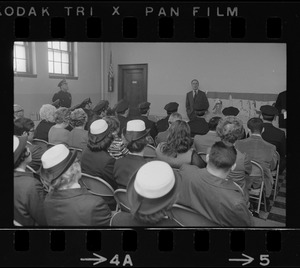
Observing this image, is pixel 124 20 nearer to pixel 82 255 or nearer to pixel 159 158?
pixel 159 158

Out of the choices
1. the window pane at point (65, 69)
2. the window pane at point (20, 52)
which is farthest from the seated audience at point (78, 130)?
the window pane at point (20, 52)

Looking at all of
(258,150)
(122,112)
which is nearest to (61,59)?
(122,112)

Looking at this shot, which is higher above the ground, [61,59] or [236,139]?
[61,59]

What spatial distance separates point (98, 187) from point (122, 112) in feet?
1.69

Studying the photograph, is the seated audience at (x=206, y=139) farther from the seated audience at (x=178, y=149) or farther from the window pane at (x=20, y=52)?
the window pane at (x=20, y=52)

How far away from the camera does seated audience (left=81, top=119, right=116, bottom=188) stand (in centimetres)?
259

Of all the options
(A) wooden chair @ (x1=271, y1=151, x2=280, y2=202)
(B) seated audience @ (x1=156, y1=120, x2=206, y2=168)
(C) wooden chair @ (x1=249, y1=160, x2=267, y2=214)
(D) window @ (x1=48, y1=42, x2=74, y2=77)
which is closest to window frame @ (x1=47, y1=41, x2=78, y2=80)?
(D) window @ (x1=48, y1=42, x2=74, y2=77)

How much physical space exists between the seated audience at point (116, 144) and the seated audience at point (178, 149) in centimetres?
23

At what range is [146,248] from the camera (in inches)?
101

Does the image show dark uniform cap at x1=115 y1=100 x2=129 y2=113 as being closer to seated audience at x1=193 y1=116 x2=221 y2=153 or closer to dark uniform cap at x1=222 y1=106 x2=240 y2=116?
seated audience at x1=193 y1=116 x2=221 y2=153

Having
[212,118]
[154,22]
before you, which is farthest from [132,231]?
[154,22]

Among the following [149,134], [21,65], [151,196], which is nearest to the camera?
[151,196]

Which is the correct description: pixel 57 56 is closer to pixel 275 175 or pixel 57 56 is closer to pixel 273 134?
pixel 273 134

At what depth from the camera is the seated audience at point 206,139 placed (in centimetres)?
254
